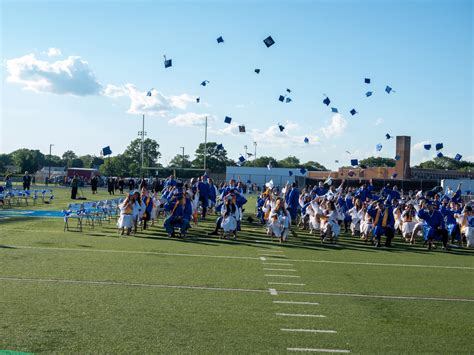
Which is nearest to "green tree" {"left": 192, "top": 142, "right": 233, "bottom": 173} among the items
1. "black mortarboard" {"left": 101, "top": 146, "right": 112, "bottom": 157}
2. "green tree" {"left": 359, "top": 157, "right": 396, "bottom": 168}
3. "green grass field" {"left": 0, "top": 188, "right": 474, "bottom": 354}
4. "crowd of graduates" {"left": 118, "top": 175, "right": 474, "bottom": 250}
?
"green tree" {"left": 359, "top": 157, "right": 396, "bottom": 168}

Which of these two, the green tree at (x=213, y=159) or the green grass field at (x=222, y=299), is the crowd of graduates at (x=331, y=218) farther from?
the green tree at (x=213, y=159)

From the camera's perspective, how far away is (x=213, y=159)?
99.6 metres

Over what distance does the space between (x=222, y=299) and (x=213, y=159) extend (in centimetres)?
9142

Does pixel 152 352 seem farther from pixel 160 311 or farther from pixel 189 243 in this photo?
pixel 189 243

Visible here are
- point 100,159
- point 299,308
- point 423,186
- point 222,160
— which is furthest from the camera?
point 100,159

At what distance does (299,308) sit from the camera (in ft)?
26.4

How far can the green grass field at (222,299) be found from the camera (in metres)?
6.30

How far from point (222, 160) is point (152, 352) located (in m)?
96.1

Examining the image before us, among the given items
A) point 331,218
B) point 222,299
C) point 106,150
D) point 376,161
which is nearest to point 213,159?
point 376,161

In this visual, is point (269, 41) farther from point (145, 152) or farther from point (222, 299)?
point (145, 152)

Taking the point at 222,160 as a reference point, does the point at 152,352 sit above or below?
below

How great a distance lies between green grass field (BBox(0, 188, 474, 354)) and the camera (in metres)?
6.30

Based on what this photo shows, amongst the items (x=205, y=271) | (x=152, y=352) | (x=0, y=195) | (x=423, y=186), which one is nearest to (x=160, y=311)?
(x=152, y=352)

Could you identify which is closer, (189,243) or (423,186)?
(189,243)
